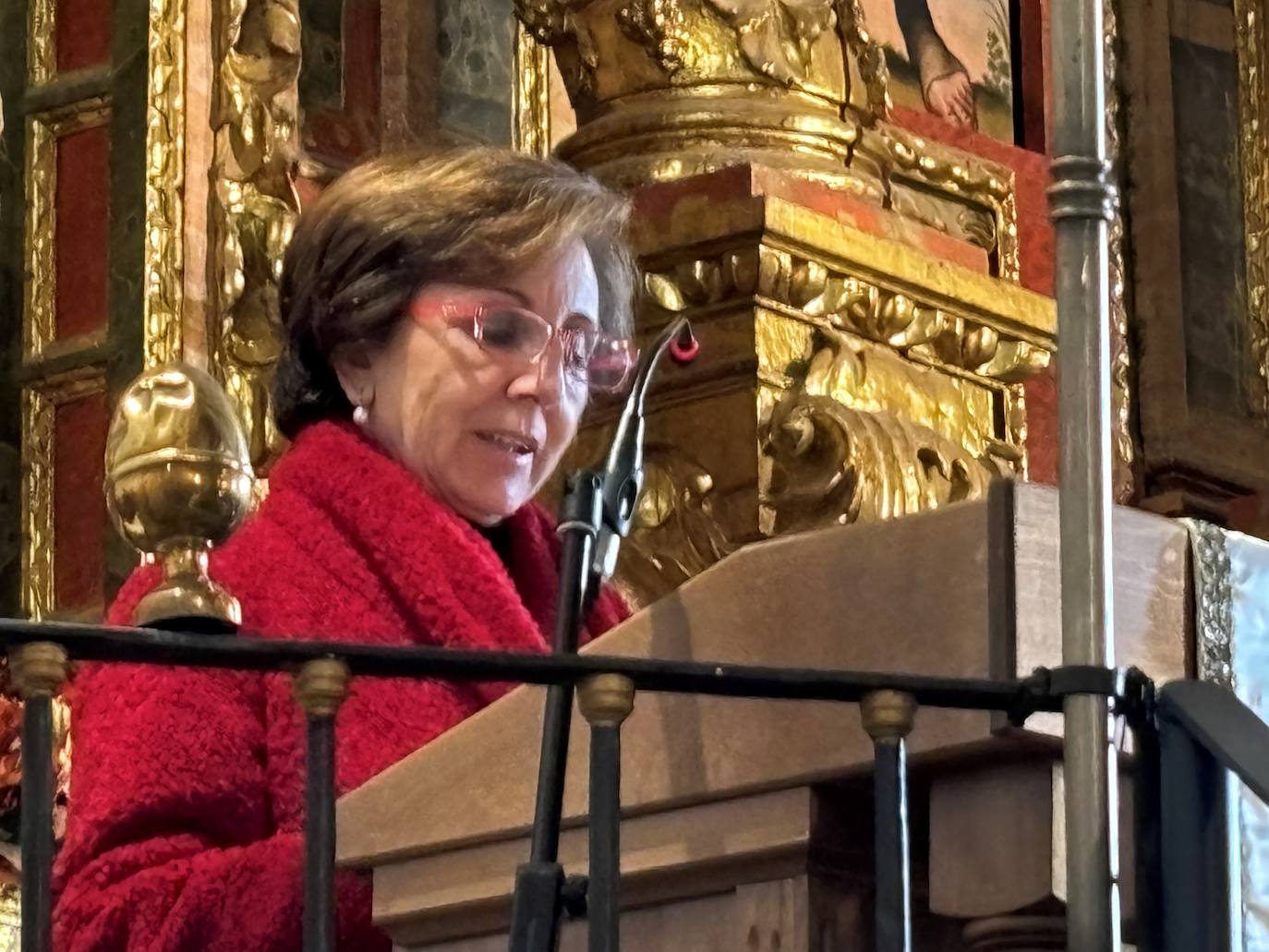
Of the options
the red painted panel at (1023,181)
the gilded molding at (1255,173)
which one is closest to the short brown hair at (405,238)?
the red painted panel at (1023,181)

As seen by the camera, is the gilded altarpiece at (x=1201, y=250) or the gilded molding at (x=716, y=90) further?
the gilded altarpiece at (x=1201, y=250)

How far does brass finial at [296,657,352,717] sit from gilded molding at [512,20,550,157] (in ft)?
8.60

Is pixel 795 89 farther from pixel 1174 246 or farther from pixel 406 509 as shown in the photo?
pixel 1174 246

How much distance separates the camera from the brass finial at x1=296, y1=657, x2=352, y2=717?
177 cm

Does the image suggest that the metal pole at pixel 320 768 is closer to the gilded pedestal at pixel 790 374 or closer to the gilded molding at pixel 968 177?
the gilded pedestal at pixel 790 374

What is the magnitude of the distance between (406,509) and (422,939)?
0.58 metres

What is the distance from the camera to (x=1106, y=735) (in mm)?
1744

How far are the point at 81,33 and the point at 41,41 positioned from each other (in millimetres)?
Answer: 58

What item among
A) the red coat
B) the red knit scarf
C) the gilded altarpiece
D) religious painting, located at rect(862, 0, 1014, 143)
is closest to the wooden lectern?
the red coat

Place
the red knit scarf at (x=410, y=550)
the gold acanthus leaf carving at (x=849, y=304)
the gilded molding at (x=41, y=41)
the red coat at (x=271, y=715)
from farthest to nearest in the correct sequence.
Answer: the gilded molding at (x=41, y=41) → the gold acanthus leaf carving at (x=849, y=304) → the red knit scarf at (x=410, y=550) → the red coat at (x=271, y=715)

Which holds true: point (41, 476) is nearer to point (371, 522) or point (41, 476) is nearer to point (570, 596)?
point (371, 522)

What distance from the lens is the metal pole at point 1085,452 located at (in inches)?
68.1

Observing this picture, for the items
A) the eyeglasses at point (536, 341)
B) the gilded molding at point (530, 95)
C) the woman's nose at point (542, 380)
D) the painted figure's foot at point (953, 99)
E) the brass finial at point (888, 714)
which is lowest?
the brass finial at point (888, 714)

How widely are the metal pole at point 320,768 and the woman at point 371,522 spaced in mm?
460
